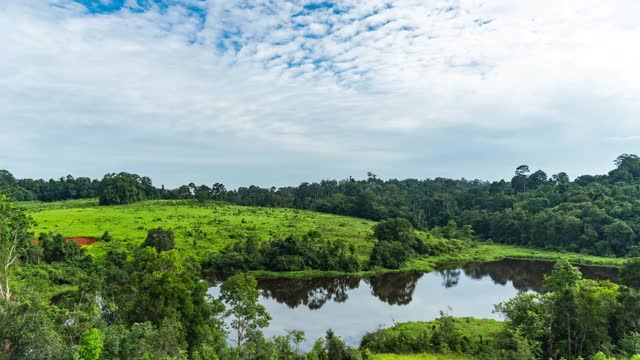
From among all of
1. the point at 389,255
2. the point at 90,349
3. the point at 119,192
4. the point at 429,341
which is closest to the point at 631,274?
the point at 429,341

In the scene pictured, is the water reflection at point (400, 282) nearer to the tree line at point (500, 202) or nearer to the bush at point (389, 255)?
the bush at point (389, 255)

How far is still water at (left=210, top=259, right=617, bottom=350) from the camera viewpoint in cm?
3700

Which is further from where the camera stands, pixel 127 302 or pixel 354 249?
pixel 354 249

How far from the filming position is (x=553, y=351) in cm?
2605

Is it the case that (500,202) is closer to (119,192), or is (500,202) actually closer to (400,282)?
(400,282)

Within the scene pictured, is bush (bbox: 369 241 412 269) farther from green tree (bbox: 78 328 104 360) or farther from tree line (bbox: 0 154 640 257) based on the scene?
green tree (bbox: 78 328 104 360)

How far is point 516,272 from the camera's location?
61125 millimetres

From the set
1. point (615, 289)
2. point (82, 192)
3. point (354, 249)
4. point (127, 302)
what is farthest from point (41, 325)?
point (82, 192)

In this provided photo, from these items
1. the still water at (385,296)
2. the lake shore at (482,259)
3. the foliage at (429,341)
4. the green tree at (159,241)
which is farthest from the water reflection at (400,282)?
the green tree at (159,241)

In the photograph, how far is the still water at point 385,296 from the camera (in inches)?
1457

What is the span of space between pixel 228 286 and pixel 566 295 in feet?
69.6

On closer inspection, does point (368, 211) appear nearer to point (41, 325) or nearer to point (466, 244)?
point (466, 244)

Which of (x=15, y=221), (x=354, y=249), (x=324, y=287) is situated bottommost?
(x=324, y=287)

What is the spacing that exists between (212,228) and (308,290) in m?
25.5
